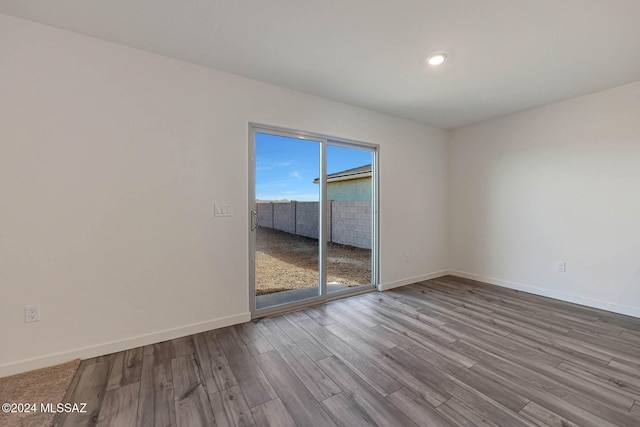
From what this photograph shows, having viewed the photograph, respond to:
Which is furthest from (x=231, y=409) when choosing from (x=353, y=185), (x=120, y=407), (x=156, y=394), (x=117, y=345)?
(x=353, y=185)

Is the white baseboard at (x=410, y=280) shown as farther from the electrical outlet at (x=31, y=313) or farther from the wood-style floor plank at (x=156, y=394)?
the electrical outlet at (x=31, y=313)

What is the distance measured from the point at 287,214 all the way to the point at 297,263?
0.68 meters

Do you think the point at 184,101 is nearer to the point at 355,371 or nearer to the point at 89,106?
the point at 89,106

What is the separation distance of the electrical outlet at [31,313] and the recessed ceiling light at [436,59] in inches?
149

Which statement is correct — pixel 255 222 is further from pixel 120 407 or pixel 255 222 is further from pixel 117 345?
pixel 120 407

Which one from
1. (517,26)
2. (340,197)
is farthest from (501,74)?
(340,197)

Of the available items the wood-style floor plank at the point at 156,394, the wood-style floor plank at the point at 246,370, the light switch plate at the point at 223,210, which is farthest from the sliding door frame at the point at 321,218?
the wood-style floor plank at the point at 156,394

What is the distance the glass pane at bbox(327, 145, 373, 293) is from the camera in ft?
11.6

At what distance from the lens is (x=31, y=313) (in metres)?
1.89

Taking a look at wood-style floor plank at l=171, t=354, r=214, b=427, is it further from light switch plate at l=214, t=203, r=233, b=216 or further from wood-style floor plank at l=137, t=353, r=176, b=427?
light switch plate at l=214, t=203, r=233, b=216

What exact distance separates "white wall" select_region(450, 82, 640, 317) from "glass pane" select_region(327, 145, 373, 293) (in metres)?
1.81

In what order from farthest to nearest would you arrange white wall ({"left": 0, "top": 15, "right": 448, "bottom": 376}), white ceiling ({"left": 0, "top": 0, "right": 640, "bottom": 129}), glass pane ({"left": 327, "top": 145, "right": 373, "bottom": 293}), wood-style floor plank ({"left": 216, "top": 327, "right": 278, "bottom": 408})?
glass pane ({"left": 327, "top": 145, "right": 373, "bottom": 293}) < white wall ({"left": 0, "top": 15, "right": 448, "bottom": 376}) < white ceiling ({"left": 0, "top": 0, "right": 640, "bottom": 129}) < wood-style floor plank ({"left": 216, "top": 327, "right": 278, "bottom": 408})

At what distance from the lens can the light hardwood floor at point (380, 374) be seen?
1492mm

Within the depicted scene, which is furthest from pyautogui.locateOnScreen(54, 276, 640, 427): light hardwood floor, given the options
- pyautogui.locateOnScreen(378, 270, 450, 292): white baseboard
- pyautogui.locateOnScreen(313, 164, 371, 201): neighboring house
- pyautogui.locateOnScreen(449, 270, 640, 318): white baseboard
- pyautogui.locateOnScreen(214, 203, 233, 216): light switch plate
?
pyautogui.locateOnScreen(313, 164, 371, 201): neighboring house
